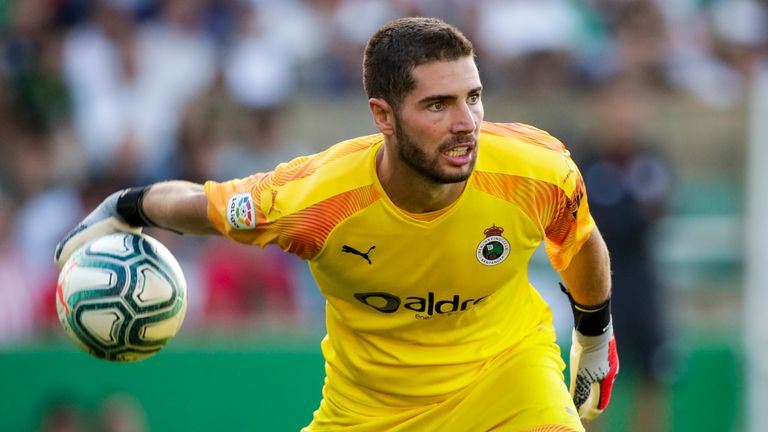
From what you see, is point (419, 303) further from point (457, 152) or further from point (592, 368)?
point (592, 368)

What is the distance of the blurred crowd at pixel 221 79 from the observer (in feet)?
35.7

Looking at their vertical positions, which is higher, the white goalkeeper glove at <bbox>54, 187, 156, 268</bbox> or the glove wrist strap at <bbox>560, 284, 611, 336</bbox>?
the white goalkeeper glove at <bbox>54, 187, 156, 268</bbox>

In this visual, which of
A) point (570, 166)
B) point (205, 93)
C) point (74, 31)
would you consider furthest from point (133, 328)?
point (74, 31)

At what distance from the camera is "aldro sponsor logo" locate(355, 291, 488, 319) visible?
5.68 meters

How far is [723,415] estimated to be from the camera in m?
11.2

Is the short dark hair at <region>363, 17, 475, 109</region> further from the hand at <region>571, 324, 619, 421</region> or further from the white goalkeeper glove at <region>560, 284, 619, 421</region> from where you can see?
the hand at <region>571, 324, 619, 421</region>

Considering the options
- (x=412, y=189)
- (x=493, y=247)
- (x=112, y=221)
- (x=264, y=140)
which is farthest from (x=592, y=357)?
(x=264, y=140)

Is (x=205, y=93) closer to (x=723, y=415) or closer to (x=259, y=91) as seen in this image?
(x=259, y=91)

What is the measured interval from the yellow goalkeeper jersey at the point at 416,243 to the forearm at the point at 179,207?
Result: 111 mm

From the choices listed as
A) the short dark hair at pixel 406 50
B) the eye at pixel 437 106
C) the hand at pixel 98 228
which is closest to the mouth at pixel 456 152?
the eye at pixel 437 106

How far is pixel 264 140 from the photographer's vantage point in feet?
38.2

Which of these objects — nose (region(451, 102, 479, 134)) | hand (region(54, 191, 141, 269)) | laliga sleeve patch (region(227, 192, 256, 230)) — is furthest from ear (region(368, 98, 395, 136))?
hand (region(54, 191, 141, 269))

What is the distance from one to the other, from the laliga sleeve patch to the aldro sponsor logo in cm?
56

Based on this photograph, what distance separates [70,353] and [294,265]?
1958mm
